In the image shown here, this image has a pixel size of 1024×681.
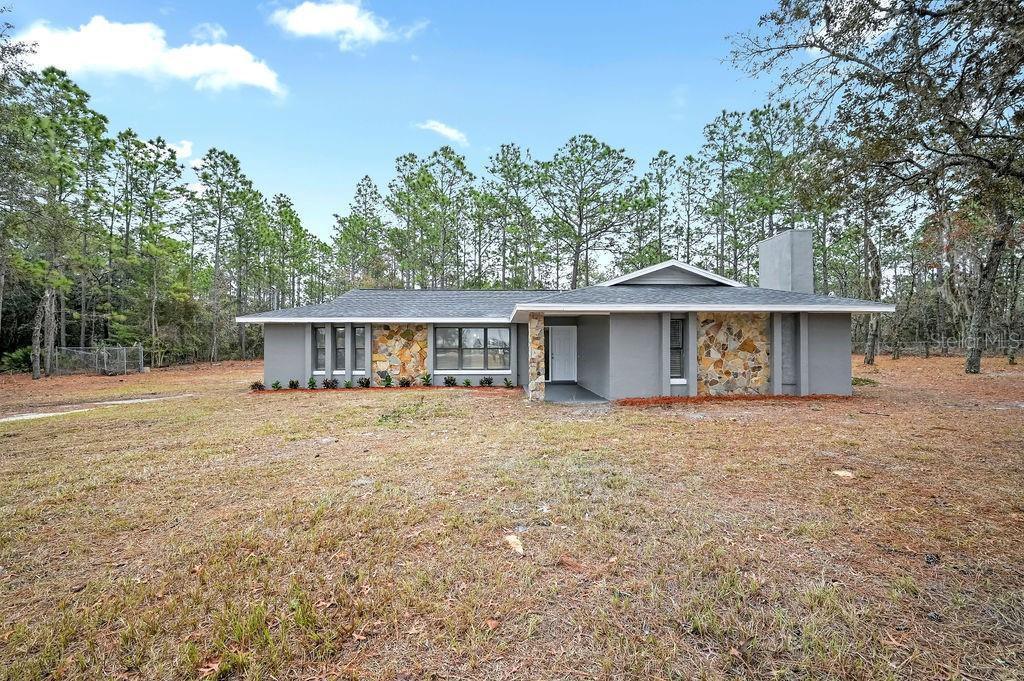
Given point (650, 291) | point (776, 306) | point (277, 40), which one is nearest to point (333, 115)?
point (277, 40)

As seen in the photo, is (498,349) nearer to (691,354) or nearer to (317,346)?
(317,346)

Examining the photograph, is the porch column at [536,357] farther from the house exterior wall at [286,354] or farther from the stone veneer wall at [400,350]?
the house exterior wall at [286,354]

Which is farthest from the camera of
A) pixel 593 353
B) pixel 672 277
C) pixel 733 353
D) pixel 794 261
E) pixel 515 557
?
pixel 672 277

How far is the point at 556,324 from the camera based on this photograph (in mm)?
14961

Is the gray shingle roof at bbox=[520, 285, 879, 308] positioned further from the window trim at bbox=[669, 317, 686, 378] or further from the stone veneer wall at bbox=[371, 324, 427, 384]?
the stone veneer wall at bbox=[371, 324, 427, 384]

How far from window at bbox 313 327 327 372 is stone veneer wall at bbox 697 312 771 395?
11.2m

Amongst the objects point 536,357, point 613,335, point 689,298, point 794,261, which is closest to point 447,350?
point 536,357

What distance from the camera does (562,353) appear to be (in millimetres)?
15281

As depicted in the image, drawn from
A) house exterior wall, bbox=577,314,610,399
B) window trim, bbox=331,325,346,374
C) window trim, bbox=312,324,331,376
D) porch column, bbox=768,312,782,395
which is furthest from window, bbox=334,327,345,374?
porch column, bbox=768,312,782,395

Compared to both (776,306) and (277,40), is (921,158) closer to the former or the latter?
(776,306)

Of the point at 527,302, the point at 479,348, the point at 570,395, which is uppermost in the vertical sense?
the point at 527,302

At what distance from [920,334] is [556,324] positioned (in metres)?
30.7

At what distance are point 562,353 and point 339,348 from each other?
7.52 metres

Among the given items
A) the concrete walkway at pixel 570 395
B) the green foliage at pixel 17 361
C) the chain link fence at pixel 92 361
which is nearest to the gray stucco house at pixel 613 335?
the concrete walkway at pixel 570 395
